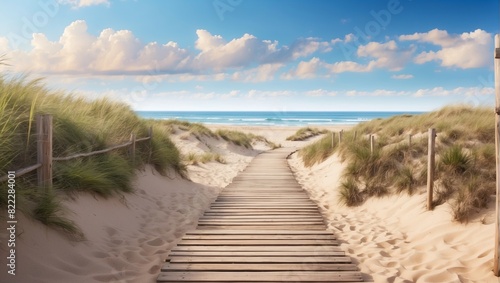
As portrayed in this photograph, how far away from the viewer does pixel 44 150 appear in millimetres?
5016

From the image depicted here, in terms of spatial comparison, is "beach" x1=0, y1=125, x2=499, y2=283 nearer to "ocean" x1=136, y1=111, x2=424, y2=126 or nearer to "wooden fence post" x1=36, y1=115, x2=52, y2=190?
"wooden fence post" x1=36, y1=115, x2=52, y2=190

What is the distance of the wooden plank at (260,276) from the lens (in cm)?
409

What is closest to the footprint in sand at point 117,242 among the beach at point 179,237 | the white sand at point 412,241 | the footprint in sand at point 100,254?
the beach at point 179,237

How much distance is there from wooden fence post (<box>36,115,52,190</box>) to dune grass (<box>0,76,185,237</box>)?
0.42ft

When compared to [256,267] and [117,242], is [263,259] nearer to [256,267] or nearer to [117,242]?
[256,267]

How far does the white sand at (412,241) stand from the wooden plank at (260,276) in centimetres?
37

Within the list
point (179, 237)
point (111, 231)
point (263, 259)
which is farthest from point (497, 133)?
point (111, 231)

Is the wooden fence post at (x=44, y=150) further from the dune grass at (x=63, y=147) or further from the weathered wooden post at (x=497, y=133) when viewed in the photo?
the weathered wooden post at (x=497, y=133)

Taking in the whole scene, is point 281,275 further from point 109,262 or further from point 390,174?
point 390,174

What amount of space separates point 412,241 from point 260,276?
2695mm

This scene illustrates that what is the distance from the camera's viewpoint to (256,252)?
4.85 metres

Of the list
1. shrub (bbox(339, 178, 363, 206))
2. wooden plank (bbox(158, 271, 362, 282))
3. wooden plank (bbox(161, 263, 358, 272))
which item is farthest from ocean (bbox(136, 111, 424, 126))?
wooden plank (bbox(158, 271, 362, 282))

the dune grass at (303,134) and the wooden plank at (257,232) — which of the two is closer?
the wooden plank at (257,232)

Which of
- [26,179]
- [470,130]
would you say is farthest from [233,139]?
[26,179]
